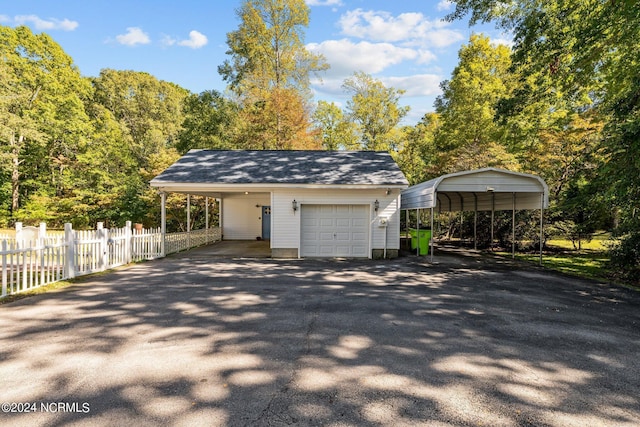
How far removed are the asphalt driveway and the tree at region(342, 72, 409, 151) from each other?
968 inches

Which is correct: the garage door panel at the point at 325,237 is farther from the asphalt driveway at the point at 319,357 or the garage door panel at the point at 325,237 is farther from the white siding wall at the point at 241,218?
the white siding wall at the point at 241,218

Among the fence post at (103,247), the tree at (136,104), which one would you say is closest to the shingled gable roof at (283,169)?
the fence post at (103,247)

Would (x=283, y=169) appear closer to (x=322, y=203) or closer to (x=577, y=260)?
(x=322, y=203)

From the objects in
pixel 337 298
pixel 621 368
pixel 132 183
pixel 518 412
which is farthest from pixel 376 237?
pixel 132 183

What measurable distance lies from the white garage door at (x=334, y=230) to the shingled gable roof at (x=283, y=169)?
1.14 meters

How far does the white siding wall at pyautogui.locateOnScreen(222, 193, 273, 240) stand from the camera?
18.8 metres

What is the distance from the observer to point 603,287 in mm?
7762

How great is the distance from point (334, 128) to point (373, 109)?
389 centimetres

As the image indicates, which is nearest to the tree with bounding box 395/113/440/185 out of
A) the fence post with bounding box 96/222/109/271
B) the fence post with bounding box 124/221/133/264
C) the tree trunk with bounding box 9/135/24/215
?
the fence post with bounding box 124/221/133/264

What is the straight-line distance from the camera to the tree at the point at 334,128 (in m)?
30.1

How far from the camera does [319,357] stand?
3721 mm

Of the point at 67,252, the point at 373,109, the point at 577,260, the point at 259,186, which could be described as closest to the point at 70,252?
the point at 67,252

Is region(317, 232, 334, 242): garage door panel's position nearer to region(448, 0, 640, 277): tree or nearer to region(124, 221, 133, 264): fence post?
region(124, 221, 133, 264): fence post

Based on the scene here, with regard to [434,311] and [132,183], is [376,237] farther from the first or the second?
[132,183]
